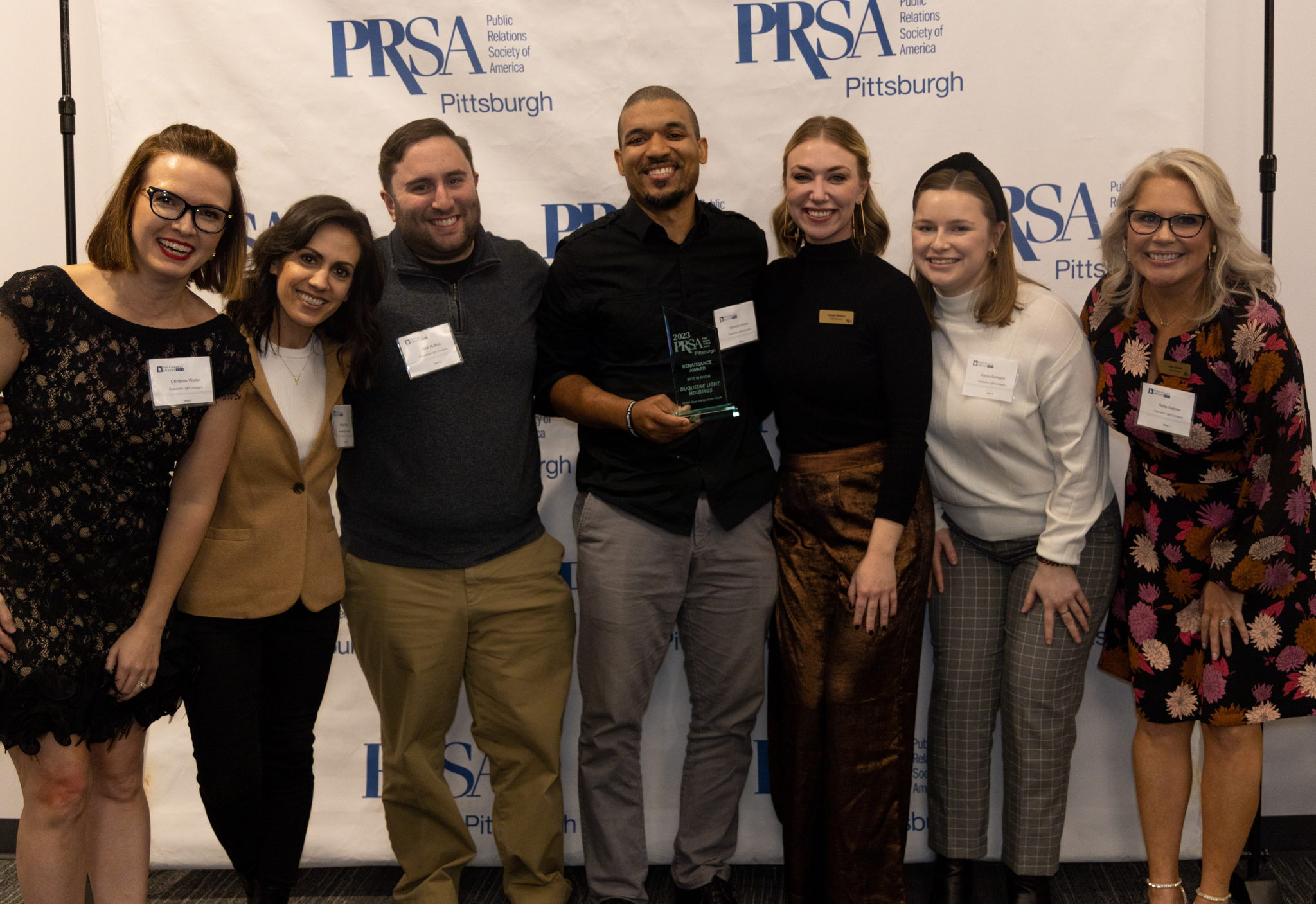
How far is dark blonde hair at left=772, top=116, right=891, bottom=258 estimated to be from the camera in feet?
7.54

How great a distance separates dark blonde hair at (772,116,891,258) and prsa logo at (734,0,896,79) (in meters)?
0.47

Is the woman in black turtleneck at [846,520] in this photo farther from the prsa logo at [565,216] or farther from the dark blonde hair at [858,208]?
the prsa logo at [565,216]

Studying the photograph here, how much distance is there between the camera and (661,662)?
8.18 ft

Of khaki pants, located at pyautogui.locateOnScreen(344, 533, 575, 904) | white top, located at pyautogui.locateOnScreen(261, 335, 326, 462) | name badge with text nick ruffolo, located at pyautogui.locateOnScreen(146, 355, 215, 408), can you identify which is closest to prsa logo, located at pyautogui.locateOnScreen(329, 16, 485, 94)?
white top, located at pyautogui.locateOnScreen(261, 335, 326, 462)

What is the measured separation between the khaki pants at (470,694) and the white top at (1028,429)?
1.06 metres

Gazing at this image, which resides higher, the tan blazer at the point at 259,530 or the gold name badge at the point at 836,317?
the gold name badge at the point at 836,317

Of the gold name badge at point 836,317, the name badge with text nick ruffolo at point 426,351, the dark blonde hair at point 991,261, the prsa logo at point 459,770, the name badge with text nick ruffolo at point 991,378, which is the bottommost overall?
the prsa logo at point 459,770

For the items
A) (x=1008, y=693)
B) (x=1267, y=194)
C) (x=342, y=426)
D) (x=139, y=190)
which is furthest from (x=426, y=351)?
(x=1267, y=194)

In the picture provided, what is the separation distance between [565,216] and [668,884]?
6.34 ft

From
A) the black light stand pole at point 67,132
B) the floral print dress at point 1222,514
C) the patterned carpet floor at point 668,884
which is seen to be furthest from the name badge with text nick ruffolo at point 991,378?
the black light stand pole at point 67,132

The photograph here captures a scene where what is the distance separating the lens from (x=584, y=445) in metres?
2.50

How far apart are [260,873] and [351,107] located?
2.05m

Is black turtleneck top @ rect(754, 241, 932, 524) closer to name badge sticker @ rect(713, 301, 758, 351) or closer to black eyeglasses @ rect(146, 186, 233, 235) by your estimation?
name badge sticker @ rect(713, 301, 758, 351)

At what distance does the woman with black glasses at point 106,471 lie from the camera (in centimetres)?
185
